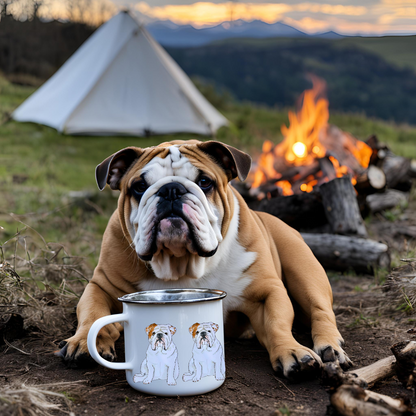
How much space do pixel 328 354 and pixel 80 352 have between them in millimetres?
1083

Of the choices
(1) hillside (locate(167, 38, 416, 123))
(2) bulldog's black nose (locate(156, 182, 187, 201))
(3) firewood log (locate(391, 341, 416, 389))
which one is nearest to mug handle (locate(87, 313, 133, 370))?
(2) bulldog's black nose (locate(156, 182, 187, 201))

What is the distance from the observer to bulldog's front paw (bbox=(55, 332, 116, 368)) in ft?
6.84

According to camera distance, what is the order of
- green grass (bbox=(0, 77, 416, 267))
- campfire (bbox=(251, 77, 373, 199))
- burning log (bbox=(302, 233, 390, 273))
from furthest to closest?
green grass (bbox=(0, 77, 416, 267))
campfire (bbox=(251, 77, 373, 199))
burning log (bbox=(302, 233, 390, 273))

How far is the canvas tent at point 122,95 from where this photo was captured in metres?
10.8

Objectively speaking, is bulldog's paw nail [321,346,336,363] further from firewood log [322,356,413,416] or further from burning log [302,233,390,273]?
burning log [302,233,390,273]

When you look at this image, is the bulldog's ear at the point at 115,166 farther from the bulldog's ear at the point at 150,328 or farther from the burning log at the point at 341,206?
the burning log at the point at 341,206

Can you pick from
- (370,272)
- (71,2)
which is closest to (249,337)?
(370,272)

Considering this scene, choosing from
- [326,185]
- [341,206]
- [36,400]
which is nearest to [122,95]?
[326,185]

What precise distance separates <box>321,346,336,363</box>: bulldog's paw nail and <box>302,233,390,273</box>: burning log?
7.24 ft

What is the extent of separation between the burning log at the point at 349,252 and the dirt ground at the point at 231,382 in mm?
1395

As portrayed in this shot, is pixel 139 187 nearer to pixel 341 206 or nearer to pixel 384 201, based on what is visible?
pixel 341 206

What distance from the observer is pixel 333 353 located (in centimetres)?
213

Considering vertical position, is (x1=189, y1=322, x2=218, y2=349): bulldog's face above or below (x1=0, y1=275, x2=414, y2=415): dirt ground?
above

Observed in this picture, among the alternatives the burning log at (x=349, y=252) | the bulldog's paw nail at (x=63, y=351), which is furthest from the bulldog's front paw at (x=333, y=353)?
the burning log at (x=349, y=252)
